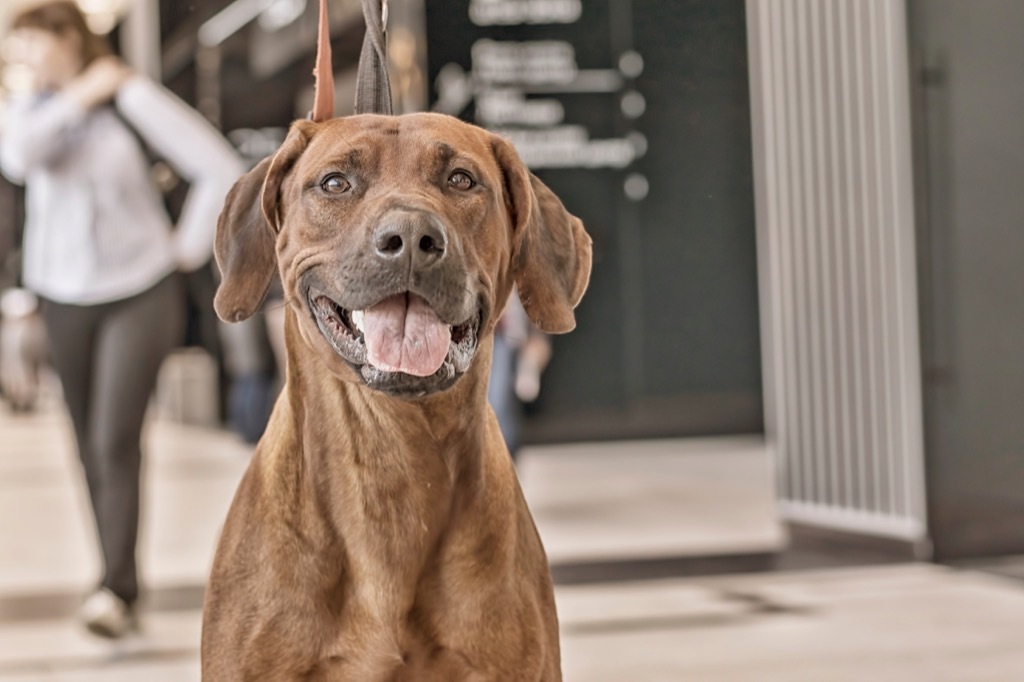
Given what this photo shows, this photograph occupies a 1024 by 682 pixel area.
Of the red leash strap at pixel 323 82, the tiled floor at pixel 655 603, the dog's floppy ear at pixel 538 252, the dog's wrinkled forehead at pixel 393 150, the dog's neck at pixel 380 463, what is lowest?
the tiled floor at pixel 655 603

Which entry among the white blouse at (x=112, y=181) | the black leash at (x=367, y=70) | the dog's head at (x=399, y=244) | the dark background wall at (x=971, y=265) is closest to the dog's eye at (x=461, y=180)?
the dog's head at (x=399, y=244)

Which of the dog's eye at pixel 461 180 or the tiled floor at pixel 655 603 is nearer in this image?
the dog's eye at pixel 461 180

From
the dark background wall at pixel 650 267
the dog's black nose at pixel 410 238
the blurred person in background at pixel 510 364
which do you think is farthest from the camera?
the dark background wall at pixel 650 267

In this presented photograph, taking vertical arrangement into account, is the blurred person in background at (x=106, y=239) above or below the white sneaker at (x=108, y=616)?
above

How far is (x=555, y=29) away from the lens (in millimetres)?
7852

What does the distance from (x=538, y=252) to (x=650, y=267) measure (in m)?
6.39

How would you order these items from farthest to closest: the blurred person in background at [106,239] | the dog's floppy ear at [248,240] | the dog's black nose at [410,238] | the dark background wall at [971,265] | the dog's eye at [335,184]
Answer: the dark background wall at [971,265] → the blurred person in background at [106,239] → the dog's floppy ear at [248,240] → the dog's eye at [335,184] → the dog's black nose at [410,238]

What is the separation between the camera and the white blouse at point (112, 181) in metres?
3.83

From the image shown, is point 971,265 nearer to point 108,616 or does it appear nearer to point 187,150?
point 187,150

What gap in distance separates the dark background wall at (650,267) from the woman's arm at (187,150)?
352 cm

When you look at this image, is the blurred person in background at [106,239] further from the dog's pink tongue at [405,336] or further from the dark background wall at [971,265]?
the dark background wall at [971,265]

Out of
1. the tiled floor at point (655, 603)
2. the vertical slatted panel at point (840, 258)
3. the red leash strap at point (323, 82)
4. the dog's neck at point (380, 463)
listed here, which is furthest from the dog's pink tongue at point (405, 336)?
the vertical slatted panel at point (840, 258)

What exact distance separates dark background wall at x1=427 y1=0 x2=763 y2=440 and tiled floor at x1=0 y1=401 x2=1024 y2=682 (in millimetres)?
1177

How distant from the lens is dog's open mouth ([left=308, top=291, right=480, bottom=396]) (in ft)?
5.50
